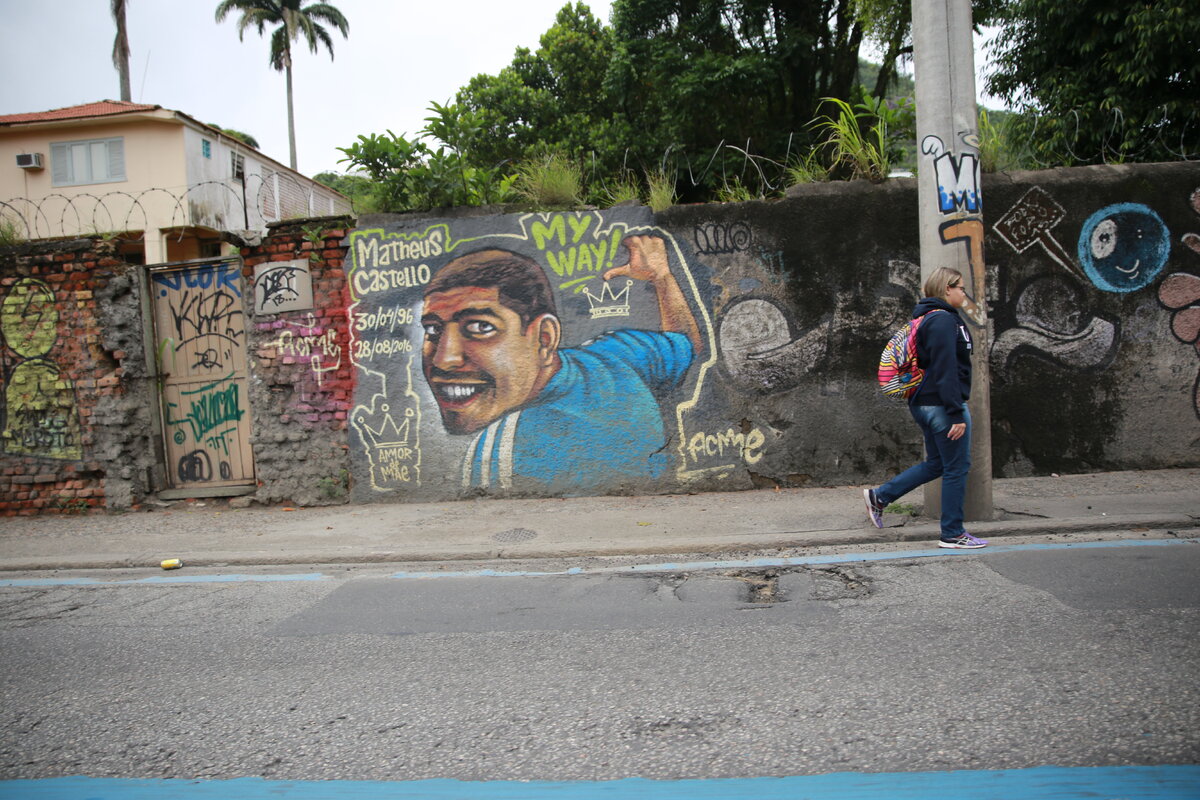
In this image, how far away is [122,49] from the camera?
107 ft

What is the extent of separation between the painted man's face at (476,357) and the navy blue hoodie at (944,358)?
11.5ft

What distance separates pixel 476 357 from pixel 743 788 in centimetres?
548

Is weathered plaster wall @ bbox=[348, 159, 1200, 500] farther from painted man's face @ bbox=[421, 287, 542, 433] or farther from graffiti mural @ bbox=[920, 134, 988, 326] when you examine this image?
graffiti mural @ bbox=[920, 134, 988, 326]

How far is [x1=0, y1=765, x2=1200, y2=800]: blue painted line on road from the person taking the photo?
2.42m

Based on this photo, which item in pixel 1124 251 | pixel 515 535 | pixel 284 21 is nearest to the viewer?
pixel 515 535

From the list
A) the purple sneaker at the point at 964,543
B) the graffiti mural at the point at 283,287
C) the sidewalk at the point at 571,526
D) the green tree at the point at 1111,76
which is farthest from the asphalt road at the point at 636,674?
the green tree at the point at 1111,76

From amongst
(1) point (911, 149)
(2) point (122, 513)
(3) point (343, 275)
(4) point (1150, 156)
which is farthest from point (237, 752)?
(4) point (1150, 156)

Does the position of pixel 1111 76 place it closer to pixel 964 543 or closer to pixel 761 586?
pixel 964 543

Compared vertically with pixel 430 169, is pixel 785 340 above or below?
below

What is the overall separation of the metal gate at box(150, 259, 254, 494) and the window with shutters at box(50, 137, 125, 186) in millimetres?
18668

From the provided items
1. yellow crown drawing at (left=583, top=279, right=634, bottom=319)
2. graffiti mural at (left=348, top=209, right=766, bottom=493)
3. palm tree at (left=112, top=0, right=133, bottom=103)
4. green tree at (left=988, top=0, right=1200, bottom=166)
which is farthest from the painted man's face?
palm tree at (left=112, top=0, right=133, bottom=103)

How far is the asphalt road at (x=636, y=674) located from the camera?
9.12ft

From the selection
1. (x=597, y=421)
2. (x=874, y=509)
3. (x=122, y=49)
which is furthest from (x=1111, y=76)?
(x=122, y=49)

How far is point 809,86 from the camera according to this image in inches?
679
